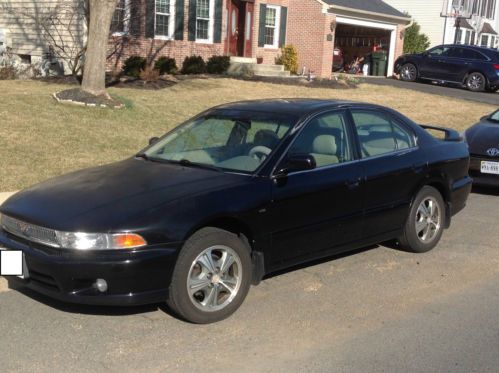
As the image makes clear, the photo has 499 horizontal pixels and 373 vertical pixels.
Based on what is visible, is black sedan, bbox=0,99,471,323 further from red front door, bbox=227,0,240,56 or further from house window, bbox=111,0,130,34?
red front door, bbox=227,0,240,56

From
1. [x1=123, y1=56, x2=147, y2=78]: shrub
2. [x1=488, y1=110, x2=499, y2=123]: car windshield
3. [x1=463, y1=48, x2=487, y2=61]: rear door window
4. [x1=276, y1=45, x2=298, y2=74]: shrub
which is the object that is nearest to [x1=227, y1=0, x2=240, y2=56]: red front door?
[x1=276, y1=45, x2=298, y2=74]: shrub

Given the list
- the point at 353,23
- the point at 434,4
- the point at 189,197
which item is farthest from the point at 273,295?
the point at 434,4

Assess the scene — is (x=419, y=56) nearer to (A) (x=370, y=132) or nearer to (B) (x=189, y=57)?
(B) (x=189, y=57)

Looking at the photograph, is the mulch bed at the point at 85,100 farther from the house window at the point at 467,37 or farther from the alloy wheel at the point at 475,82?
the house window at the point at 467,37

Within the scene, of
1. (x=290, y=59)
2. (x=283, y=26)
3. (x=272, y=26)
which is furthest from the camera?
(x=283, y=26)

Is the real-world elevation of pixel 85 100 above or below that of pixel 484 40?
below

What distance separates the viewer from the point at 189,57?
21.3 m

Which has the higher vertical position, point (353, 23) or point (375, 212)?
point (353, 23)

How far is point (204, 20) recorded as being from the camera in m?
22.4

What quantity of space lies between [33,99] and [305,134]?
29.8 feet

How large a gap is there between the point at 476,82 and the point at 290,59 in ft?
24.3

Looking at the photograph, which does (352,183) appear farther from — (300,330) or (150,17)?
(150,17)

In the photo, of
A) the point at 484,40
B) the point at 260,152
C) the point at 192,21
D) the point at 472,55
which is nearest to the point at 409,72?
the point at 472,55

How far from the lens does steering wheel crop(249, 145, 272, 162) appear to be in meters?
5.15
